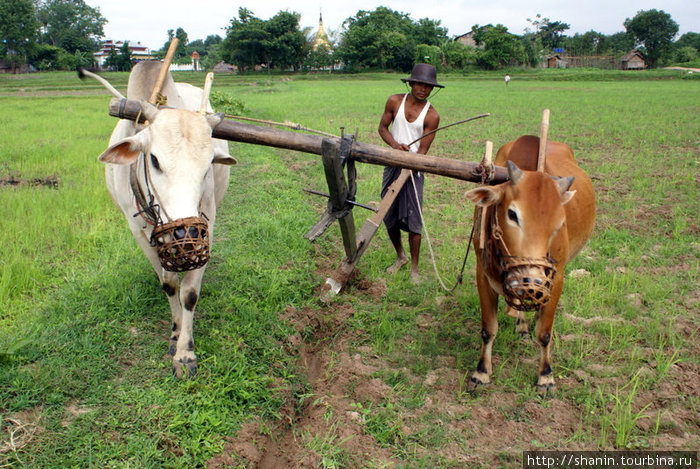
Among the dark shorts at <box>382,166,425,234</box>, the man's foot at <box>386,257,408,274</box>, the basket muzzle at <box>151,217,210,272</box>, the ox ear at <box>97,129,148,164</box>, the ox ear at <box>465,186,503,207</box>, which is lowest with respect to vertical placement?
the man's foot at <box>386,257,408,274</box>

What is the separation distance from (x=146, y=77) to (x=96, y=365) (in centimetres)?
198

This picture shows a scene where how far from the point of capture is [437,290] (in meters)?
4.57

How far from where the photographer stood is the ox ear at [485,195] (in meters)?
2.73

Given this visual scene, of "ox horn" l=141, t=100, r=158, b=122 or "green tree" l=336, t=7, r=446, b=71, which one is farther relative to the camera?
"green tree" l=336, t=7, r=446, b=71

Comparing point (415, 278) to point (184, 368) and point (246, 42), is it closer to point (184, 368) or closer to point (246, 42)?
point (184, 368)

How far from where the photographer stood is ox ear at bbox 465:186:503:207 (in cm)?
273

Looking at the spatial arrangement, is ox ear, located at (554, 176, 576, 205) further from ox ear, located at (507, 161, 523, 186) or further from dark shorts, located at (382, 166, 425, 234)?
dark shorts, located at (382, 166, 425, 234)

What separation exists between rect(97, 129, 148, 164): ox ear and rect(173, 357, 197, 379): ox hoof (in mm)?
1255

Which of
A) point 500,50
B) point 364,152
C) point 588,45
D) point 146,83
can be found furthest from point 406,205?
point 588,45

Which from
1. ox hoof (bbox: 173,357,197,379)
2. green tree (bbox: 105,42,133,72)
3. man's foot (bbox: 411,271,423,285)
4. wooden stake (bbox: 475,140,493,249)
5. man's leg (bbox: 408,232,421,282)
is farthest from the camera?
green tree (bbox: 105,42,133,72)

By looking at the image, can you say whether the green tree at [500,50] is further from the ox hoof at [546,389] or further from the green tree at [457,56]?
Answer: the ox hoof at [546,389]

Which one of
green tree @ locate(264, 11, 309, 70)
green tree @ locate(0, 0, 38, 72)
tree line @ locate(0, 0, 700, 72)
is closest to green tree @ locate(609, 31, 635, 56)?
tree line @ locate(0, 0, 700, 72)

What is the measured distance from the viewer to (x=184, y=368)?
3.02 metres

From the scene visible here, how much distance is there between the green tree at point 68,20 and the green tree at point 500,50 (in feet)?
177
